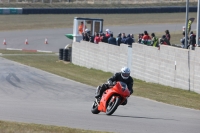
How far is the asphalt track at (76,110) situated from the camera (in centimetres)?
1245

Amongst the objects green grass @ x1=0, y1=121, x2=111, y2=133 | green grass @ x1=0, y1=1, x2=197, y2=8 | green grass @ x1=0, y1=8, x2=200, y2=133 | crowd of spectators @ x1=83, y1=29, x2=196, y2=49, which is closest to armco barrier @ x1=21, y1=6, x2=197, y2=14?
green grass @ x1=0, y1=8, x2=200, y2=133

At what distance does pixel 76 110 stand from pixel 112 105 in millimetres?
1317

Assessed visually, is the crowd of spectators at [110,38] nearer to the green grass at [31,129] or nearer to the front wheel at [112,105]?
the front wheel at [112,105]

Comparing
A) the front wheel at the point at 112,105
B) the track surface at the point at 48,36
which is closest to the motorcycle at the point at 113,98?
the front wheel at the point at 112,105

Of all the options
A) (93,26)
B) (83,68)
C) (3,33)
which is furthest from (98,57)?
(3,33)

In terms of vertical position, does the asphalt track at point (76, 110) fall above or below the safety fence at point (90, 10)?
below

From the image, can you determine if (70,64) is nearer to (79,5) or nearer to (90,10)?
(90,10)

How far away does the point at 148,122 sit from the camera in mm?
13273

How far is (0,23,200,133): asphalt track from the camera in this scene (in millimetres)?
12453

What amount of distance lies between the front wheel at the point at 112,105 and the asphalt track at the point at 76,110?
159mm

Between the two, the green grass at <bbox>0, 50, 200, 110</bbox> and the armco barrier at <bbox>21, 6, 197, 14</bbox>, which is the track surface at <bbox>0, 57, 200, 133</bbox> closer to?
the green grass at <bbox>0, 50, 200, 110</bbox>

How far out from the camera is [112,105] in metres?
14.4

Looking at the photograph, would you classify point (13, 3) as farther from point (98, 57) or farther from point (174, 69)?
point (174, 69)

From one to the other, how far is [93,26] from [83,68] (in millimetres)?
6168
